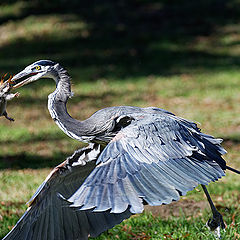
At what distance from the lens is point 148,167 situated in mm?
4223

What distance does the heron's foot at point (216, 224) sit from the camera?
4964 mm

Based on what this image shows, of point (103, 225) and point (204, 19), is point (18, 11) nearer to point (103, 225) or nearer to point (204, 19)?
point (204, 19)

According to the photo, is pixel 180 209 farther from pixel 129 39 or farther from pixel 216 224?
pixel 129 39

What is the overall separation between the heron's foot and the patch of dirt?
2.93ft

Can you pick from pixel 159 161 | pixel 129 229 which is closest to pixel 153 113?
pixel 159 161

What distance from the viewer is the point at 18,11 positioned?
1706cm

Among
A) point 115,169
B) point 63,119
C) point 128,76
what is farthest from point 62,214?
point 128,76

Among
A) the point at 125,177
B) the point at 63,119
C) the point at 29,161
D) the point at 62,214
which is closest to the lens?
the point at 125,177

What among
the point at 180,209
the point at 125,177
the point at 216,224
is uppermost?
the point at 125,177

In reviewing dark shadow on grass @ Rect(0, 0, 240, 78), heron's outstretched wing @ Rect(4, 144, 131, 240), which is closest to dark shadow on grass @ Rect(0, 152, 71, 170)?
heron's outstretched wing @ Rect(4, 144, 131, 240)

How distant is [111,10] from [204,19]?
2.98m

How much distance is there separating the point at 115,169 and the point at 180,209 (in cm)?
218

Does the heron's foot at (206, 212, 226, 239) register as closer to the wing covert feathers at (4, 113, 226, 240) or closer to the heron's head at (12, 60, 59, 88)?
the wing covert feathers at (4, 113, 226, 240)

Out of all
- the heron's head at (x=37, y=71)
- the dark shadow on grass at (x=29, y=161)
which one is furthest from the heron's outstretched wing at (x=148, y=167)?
the dark shadow on grass at (x=29, y=161)
